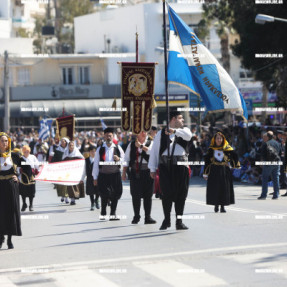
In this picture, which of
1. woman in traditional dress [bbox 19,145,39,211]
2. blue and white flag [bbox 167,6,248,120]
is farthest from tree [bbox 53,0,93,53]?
blue and white flag [bbox 167,6,248,120]

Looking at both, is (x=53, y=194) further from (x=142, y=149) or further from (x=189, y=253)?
(x=189, y=253)

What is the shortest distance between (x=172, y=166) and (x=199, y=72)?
2446mm

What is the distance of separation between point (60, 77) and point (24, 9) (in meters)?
27.6

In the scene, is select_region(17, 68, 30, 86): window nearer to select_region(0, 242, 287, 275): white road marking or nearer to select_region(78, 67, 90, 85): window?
select_region(78, 67, 90, 85): window

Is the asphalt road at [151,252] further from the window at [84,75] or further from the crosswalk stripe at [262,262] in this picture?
the window at [84,75]

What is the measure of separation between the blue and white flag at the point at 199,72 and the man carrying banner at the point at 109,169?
2005 millimetres

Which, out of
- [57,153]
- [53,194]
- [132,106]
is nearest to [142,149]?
[132,106]

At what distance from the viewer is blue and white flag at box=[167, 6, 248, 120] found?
15812mm

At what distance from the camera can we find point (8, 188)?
13352mm

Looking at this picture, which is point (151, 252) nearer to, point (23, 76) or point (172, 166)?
point (172, 166)

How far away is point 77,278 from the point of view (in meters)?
9.99

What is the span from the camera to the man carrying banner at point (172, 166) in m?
14.3

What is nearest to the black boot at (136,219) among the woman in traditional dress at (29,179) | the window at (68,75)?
→ the woman in traditional dress at (29,179)

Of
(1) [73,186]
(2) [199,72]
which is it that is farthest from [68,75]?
(2) [199,72]
